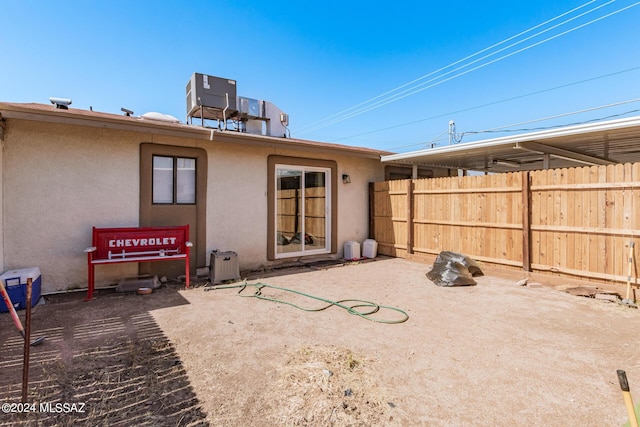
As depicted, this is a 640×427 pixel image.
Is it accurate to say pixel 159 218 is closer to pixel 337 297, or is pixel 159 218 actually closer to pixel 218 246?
pixel 218 246

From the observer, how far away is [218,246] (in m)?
6.57

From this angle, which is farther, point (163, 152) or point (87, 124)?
point (163, 152)

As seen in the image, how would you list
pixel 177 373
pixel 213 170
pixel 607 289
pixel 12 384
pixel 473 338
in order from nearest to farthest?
pixel 12 384
pixel 177 373
pixel 473 338
pixel 607 289
pixel 213 170

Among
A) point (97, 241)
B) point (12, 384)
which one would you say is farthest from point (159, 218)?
point (12, 384)

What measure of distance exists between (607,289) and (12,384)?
7.55m

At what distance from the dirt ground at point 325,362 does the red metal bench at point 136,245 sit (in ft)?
2.27

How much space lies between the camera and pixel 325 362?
9.23ft

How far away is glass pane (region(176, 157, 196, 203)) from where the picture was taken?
243 inches

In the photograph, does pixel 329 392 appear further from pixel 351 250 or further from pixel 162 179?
pixel 351 250

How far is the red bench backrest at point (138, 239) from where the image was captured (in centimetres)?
514

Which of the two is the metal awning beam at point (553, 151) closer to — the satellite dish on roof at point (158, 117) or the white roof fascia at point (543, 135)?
the white roof fascia at point (543, 135)

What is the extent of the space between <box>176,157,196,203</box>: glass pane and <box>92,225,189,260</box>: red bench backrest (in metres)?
0.72

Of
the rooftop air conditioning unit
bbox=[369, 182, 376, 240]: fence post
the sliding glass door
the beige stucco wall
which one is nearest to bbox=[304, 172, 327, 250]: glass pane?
the sliding glass door

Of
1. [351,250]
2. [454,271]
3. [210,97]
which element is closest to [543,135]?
[454,271]
